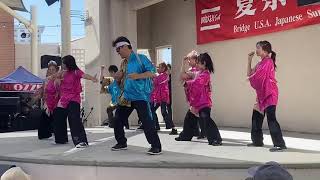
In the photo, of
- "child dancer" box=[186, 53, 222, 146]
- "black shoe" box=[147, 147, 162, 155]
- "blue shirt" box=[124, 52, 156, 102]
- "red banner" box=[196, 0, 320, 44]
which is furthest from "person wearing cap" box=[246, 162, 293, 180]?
"red banner" box=[196, 0, 320, 44]

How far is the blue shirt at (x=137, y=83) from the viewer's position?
265 inches

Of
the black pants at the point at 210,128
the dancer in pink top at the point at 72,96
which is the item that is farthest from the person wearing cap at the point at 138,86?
the black pants at the point at 210,128

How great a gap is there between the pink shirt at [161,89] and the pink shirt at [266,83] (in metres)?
3.71

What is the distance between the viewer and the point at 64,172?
632 cm

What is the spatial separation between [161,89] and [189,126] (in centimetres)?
241

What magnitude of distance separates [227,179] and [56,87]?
159 inches

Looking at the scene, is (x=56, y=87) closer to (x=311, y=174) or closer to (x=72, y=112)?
(x=72, y=112)

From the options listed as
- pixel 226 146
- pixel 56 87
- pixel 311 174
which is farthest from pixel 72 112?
pixel 311 174

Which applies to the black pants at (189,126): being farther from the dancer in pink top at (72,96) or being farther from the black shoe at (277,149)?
the black shoe at (277,149)

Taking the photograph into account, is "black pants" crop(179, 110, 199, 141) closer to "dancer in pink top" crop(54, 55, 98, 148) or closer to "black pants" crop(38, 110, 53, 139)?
"dancer in pink top" crop(54, 55, 98, 148)

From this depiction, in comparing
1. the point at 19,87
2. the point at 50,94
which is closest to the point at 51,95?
the point at 50,94

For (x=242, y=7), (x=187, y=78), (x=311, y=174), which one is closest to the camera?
(x=311, y=174)

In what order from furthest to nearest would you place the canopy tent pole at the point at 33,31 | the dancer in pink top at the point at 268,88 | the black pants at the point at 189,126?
the canopy tent pole at the point at 33,31, the black pants at the point at 189,126, the dancer in pink top at the point at 268,88

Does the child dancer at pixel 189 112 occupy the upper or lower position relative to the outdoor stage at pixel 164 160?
upper
